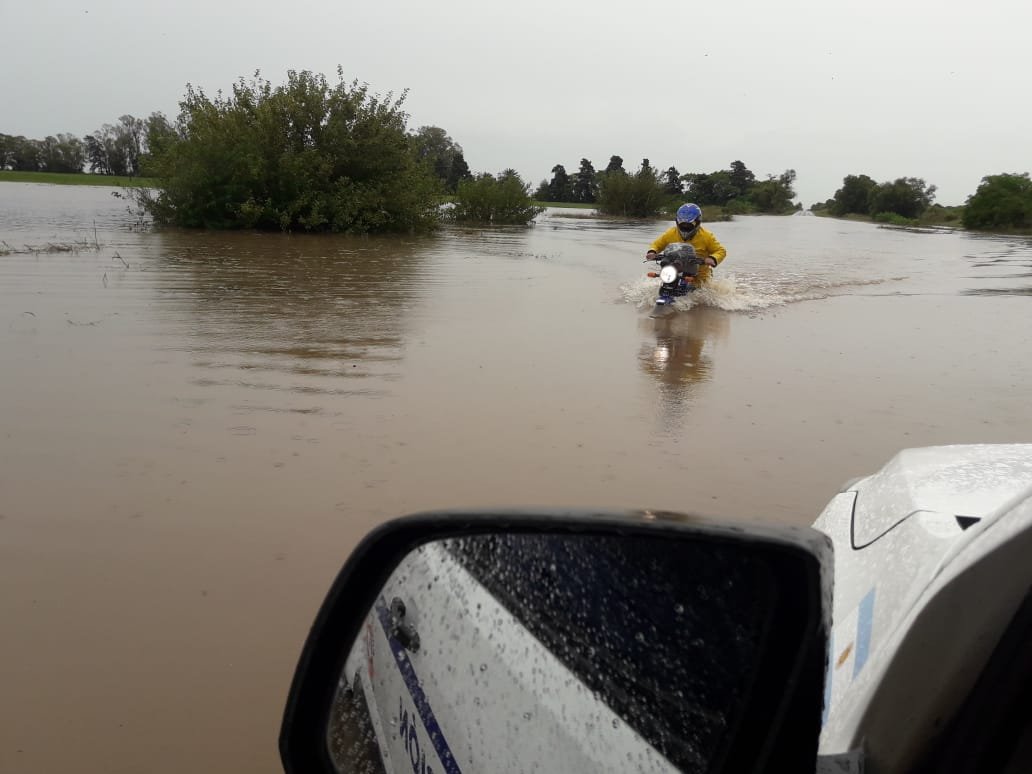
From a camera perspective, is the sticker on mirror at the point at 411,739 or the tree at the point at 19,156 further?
the tree at the point at 19,156

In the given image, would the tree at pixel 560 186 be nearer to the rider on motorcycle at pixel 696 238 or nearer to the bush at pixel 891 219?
the bush at pixel 891 219

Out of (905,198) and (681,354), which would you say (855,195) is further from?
(681,354)

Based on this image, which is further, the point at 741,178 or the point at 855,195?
the point at 741,178

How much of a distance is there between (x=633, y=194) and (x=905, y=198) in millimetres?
50293

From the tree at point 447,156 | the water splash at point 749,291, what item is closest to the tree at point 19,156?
the tree at point 447,156

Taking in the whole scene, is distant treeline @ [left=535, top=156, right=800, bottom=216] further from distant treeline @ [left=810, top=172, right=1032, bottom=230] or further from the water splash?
the water splash

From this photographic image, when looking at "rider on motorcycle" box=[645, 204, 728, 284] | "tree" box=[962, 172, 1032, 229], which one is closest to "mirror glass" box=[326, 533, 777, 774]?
"rider on motorcycle" box=[645, 204, 728, 284]

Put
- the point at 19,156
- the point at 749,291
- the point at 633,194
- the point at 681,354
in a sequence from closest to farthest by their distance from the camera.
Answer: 1. the point at 681,354
2. the point at 749,291
3. the point at 633,194
4. the point at 19,156

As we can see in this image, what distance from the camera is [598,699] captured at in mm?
1068

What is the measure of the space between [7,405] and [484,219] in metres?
29.1

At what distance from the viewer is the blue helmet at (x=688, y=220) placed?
12.0 m

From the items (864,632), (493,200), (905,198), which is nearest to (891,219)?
(905,198)

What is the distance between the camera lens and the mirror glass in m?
0.93

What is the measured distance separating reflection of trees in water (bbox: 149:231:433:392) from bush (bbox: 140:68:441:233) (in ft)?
7.21
